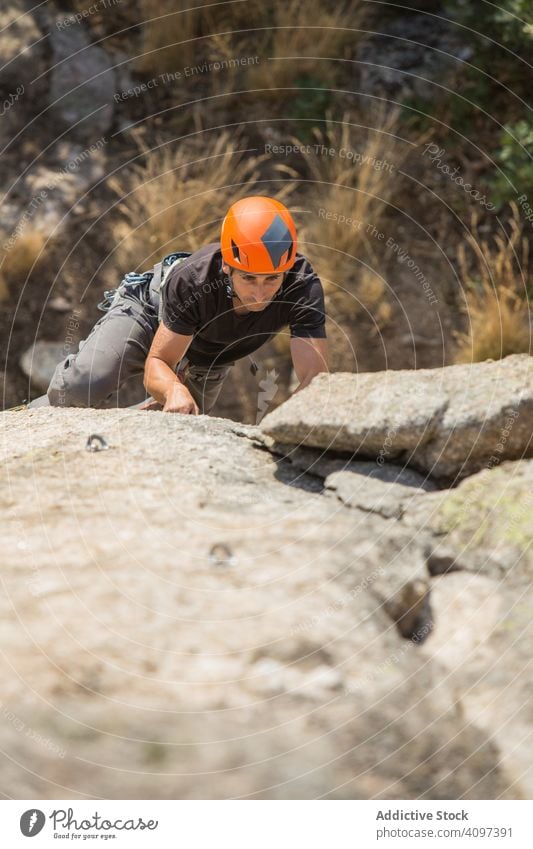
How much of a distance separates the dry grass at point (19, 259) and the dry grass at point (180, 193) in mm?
917

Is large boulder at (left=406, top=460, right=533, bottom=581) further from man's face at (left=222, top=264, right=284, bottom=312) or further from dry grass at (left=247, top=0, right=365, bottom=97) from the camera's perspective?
dry grass at (left=247, top=0, right=365, bottom=97)

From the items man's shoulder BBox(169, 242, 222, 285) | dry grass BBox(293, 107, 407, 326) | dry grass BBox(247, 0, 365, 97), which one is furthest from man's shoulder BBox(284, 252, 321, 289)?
dry grass BBox(247, 0, 365, 97)

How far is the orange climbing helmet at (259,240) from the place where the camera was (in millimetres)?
4613

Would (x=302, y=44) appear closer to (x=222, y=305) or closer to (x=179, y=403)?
(x=222, y=305)

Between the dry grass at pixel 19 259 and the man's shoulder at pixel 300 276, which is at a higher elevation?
the dry grass at pixel 19 259

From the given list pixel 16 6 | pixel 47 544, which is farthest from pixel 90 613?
pixel 16 6

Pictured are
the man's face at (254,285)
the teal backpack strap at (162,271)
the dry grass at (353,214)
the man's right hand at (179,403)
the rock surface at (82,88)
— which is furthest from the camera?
the rock surface at (82,88)

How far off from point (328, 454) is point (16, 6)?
29.9ft

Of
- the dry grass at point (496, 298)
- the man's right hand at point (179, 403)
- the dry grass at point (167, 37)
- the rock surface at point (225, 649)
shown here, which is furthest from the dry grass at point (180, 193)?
the rock surface at point (225, 649)

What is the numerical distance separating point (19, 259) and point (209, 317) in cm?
515

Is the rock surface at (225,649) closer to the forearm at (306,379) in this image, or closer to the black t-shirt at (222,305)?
the forearm at (306,379)

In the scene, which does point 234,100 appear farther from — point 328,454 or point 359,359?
point 328,454

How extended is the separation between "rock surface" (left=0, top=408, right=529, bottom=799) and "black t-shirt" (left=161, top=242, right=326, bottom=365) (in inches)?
66.2

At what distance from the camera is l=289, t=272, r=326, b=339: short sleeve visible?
5.03 m
